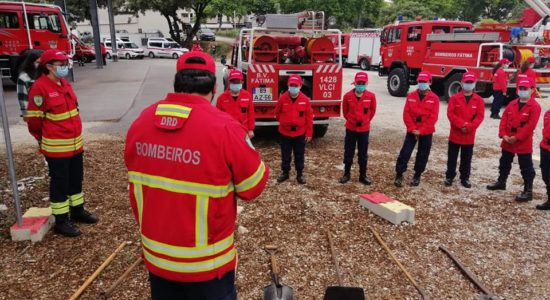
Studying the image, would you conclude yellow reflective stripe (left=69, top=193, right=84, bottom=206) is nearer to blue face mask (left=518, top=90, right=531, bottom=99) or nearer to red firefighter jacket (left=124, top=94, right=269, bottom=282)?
red firefighter jacket (left=124, top=94, right=269, bottom=282)

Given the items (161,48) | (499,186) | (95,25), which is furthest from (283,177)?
(161,48)

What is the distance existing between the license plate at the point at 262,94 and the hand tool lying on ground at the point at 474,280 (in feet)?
14.4

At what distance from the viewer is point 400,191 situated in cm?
590

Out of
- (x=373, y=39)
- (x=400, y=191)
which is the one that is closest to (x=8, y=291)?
(x=400, y=191)

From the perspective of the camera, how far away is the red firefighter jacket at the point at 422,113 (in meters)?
5.86

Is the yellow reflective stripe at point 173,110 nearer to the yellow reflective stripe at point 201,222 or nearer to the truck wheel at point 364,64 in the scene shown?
the yellow reflective stripe at point 201,222

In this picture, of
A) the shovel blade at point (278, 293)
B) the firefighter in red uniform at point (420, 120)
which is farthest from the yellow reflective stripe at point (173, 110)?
the firefighter in red uniform at point (420, 120)

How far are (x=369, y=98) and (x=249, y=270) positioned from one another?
10.9ft

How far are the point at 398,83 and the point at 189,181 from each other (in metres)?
14.6

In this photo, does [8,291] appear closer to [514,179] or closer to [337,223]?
[337,223]

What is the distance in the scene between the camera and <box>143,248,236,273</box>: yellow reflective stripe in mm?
1786

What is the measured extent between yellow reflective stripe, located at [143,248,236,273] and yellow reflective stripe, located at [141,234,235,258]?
0.10 feet

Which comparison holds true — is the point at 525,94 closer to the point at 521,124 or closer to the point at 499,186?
the point at 521,124

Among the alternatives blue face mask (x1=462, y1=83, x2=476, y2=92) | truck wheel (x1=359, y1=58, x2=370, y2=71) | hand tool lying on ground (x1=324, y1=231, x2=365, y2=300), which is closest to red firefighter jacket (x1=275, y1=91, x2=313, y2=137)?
blue face mask (x1=462, y1=83, x2=476, y2=92)
